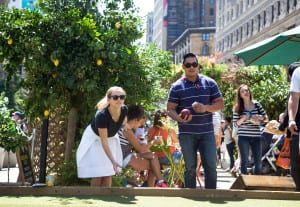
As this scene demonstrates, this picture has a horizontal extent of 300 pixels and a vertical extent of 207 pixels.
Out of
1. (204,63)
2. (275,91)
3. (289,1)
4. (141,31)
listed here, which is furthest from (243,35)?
(141,31)

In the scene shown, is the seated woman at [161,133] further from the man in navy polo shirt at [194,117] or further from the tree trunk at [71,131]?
the man in navy polo shirt at [194,117]

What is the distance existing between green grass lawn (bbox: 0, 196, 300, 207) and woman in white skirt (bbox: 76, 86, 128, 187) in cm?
107

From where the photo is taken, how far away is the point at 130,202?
505cm

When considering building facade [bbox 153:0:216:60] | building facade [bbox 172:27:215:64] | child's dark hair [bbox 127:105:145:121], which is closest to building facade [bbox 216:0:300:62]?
building facade [bbox 172:27:215:64]

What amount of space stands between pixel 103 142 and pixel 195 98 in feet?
3.66

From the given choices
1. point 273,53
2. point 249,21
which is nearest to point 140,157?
point 273,53

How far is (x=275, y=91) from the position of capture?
697 inches

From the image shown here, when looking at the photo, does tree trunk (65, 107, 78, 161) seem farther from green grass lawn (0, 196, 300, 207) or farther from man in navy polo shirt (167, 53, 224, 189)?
green grass lawn (0, 196, 300, 207)

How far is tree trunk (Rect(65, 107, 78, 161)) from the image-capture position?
859 cm

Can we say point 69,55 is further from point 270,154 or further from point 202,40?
point 202,40

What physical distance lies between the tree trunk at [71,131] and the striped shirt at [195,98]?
2554 millimetres

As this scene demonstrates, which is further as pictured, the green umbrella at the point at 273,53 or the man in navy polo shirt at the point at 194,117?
the green umbrella at the point at 273,53

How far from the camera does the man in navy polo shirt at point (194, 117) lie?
632 cm

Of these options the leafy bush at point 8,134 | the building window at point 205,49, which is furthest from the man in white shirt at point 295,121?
the building window at point 205,49
